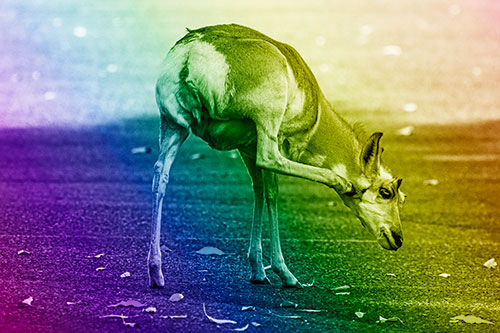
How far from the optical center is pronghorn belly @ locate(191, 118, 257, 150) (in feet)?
22.2

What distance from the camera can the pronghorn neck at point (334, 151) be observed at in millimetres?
6930

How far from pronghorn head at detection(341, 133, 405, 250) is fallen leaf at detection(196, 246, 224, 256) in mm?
1480

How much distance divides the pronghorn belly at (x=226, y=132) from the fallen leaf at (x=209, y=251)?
1.35 metres

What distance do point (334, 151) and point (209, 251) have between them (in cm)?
157

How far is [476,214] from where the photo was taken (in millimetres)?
9852

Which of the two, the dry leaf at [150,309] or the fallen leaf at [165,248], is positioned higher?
the dry leaf at [150,309]

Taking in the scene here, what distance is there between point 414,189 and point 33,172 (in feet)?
12.0

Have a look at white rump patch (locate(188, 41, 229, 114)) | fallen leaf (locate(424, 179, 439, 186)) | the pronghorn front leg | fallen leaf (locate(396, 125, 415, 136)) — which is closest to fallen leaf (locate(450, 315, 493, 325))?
the pronghorn front leg

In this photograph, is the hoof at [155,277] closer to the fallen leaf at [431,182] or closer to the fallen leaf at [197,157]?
the fallen leaf at [431,182]

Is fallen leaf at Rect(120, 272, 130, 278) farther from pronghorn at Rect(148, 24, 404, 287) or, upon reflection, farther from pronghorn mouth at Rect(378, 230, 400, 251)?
pronghorn mouth at Rect(378, 230, 400, 251)

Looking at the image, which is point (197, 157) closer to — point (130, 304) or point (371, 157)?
point (371, 157)

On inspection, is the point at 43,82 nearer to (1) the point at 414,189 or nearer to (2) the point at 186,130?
(1) the point at 414,189

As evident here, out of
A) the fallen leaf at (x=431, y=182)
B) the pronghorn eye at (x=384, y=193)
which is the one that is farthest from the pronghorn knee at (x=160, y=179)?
the fallen leaf at (x=431, y=182)

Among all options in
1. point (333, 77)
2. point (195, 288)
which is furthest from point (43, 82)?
point (195, 288)
